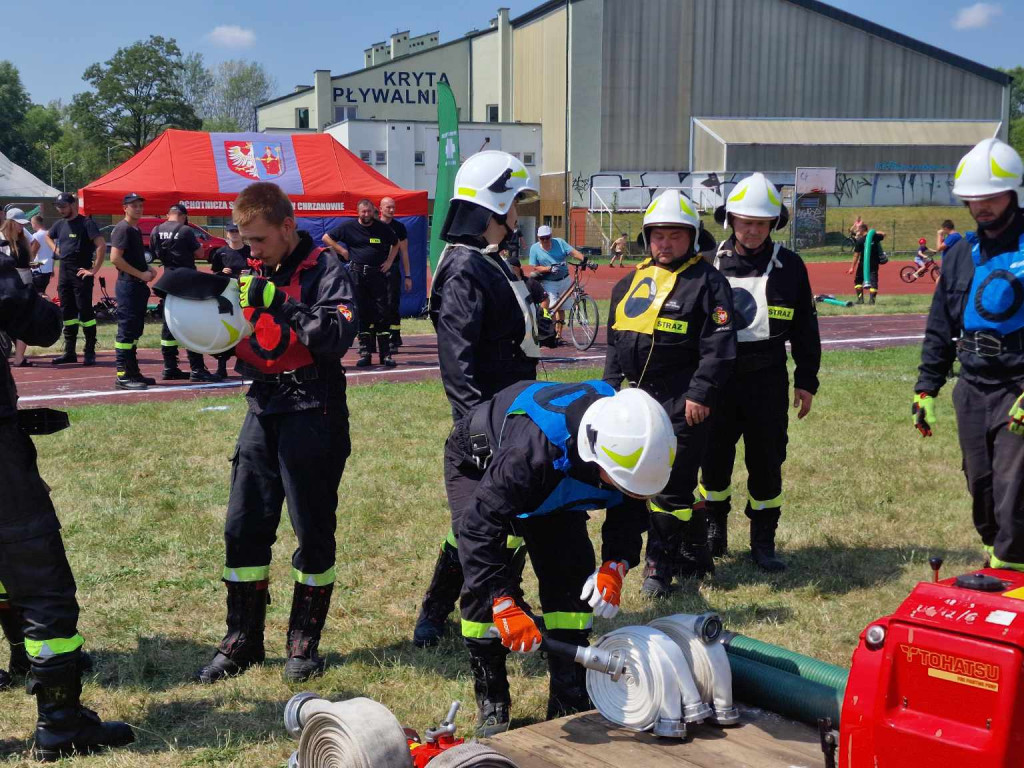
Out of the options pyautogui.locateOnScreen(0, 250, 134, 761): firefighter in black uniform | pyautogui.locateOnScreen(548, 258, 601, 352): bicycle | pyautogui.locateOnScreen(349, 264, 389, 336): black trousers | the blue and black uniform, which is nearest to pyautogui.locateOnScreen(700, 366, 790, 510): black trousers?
the blue and black uniform

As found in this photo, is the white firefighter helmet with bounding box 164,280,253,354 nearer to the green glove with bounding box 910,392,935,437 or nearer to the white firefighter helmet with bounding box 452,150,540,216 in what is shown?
the white firefighter helmet with bounding box 452,150,540,216

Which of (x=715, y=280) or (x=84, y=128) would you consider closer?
(x=715, y=280)

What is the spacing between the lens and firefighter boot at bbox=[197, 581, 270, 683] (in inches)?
187

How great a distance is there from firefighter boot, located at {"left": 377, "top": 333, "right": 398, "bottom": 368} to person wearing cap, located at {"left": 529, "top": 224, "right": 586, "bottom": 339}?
300cm

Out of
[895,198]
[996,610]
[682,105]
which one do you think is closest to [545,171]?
[682,105]

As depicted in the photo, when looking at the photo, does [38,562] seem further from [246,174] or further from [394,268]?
[246,174]

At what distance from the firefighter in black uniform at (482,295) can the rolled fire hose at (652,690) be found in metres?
0.91

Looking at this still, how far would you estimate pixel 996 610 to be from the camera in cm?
270

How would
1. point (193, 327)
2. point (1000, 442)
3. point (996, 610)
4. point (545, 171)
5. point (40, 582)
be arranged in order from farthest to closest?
point (545, 171)
point (1000, 442)
point (193, 327)
point (40, 582)
point (996, 610)

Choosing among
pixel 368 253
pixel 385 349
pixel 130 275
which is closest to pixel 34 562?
pixel 130 275

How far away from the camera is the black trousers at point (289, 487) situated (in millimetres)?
4523

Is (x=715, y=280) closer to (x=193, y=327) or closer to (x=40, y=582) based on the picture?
(x=193, y=327)

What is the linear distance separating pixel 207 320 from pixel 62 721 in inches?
64.6

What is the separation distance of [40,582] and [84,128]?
8089 centimetres
